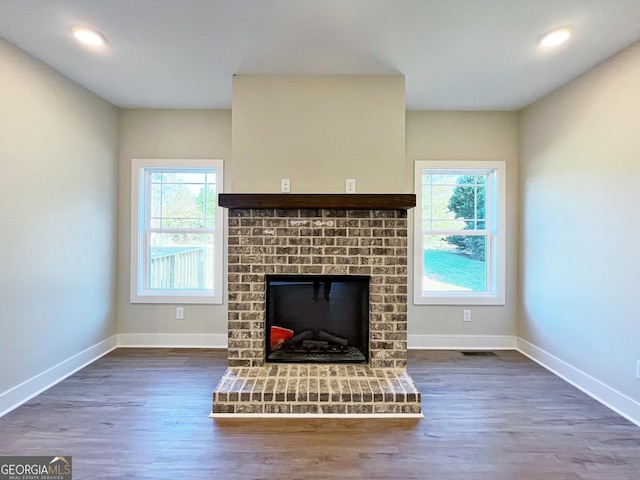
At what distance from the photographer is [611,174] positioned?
2486mm

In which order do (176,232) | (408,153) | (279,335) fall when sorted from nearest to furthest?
1. (279,335)
2. (408,153)
3. (176,232)

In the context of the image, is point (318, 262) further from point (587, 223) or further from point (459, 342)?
point (587, 223)

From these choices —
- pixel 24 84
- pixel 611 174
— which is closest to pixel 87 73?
pixel 24 84

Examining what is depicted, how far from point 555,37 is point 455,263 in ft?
7.05

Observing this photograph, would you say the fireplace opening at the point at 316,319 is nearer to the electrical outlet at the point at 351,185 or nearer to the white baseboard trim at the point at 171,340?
the electrical outlet at the point at 351,185

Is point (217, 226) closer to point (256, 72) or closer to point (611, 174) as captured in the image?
point (256, 72)

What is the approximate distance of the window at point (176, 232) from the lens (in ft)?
12.1

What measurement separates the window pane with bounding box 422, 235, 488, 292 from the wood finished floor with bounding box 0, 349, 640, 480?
1.09 meters

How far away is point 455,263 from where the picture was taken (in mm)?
3715

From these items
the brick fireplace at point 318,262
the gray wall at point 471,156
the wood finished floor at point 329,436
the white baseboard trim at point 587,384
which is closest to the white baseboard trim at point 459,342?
the gray wall at point 471,156

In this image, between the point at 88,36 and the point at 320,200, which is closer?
the point at 88,36

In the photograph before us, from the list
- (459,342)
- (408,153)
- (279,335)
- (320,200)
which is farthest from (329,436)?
(408,153)

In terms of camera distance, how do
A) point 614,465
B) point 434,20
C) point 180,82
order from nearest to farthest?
point 614,465, point 434,20, point 180,82

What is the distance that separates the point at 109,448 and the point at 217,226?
2148 mm
